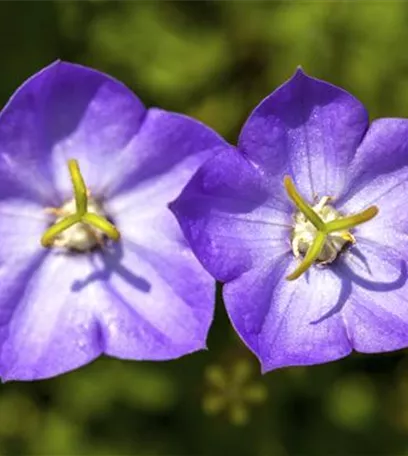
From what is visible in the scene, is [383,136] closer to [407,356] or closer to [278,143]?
[278,143]

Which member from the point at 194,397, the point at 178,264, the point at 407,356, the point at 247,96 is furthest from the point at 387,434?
the point at 178,264

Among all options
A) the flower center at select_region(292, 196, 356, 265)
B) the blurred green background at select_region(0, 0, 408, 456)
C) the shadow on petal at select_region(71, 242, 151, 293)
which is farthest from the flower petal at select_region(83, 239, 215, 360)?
the blurred green background at select_region(0, 0, 408, 456)

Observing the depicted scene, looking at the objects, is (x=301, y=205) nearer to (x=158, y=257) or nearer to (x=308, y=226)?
(x=308, y=226)

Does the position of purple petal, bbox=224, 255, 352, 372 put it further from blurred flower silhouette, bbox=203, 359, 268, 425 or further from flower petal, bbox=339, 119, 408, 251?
blurred flower silhouette, bbox=203, 359, 268, 425

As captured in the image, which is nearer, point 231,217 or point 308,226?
point 231,217

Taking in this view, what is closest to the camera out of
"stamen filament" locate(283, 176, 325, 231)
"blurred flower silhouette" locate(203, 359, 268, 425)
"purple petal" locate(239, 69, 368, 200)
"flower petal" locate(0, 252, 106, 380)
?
"stamen filament" locate(283, 176, 325, 231)

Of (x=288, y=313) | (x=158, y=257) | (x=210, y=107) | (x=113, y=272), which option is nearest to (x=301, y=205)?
(x=288, y=313)

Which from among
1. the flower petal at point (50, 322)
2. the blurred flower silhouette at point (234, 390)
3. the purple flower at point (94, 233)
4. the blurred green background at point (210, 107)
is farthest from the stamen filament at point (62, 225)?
the blurred green background at point (210, 107)

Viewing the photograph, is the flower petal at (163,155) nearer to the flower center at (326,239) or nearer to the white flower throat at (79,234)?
the white flower throat at (79,234)
